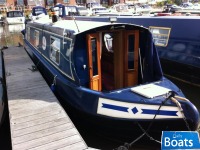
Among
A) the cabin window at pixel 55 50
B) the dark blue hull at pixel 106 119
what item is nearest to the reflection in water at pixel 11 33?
the cabin window at pixel 55 50

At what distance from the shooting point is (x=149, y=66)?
5566 mm

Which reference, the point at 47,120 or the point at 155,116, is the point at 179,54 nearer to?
the point at 155,116

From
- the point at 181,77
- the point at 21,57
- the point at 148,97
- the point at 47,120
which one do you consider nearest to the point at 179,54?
the point at 181,77

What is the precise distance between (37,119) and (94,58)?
160cm

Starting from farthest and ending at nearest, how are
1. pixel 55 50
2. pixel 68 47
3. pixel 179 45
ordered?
pixel 179 45, pixel 55 50, pixel 68 47

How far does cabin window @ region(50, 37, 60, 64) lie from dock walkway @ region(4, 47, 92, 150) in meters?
0.70

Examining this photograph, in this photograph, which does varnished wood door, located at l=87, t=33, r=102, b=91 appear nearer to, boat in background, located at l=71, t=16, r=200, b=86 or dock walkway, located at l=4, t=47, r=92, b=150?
dock walkway, located at l=4, t=47, r=92, b=150

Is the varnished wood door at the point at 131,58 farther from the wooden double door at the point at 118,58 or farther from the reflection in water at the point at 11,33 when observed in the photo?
the reflection in water at the point at 11,33

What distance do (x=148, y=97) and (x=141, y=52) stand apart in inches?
57.5

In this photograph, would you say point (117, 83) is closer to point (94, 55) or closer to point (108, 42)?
point (94, 55)

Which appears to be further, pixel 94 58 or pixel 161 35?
pixel 161 35

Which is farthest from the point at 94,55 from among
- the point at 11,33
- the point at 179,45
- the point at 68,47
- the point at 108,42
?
the point at 11,33

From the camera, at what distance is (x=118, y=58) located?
18.5ft

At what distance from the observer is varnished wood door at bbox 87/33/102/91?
16.6ft
